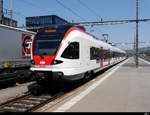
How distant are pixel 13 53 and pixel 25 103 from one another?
12.2 ft

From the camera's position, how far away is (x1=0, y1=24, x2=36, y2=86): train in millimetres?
8641

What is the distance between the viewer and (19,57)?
9.78 meters

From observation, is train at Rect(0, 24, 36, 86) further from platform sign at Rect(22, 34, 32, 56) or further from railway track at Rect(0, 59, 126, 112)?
railway track at Rect(0, 59, 126, 112)

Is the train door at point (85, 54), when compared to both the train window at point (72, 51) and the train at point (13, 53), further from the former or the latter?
the train at point (13, 53)

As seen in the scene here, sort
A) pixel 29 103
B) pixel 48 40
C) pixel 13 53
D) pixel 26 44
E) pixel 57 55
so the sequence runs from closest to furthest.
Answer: pixel 29 103 < pixel 57 55 < pixel 48 40 < pixel 13 53 < pixel 26 44

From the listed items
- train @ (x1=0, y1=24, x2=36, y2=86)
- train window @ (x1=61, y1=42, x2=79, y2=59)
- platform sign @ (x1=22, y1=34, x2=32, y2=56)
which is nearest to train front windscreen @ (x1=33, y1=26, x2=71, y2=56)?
train window @ (x1=61, y1=42, x2=79, y2=59)

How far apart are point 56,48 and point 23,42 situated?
3777 mm

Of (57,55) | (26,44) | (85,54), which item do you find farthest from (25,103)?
(26,44)

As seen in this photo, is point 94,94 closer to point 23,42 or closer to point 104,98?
point 104,98

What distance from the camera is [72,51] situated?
7.72m

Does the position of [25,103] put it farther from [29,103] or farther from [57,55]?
[57,55]

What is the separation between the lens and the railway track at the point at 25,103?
579cm

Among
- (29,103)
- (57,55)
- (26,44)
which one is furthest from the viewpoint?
(26,44)

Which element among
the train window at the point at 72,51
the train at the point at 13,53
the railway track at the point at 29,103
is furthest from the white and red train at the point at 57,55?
the train at the point at 13,53
